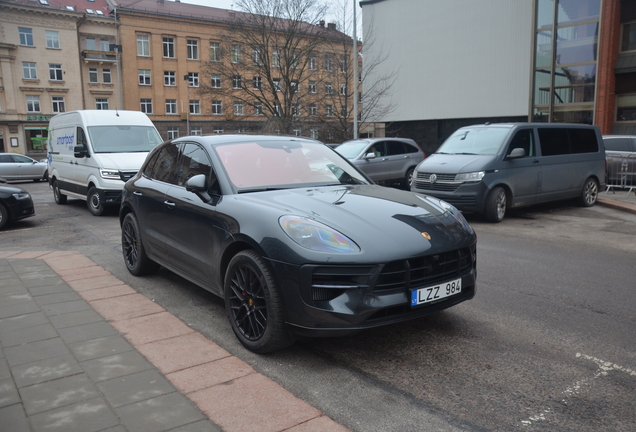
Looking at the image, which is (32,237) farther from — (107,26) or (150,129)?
(107,26)

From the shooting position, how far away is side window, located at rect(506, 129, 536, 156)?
34.6 feet

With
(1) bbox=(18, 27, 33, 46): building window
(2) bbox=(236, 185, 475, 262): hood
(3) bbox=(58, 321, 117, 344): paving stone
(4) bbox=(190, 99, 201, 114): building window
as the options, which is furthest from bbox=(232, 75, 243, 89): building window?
(3) bbox=(58, 321, 117, 344): paving stone

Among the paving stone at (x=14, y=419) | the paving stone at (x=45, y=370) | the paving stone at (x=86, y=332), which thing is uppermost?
the paving stone at (x=14, y=419)

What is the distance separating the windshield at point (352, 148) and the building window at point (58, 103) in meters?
48.5

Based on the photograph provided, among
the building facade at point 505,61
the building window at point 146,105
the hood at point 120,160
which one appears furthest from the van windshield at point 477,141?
the building window at point 146,105

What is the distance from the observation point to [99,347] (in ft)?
12.9

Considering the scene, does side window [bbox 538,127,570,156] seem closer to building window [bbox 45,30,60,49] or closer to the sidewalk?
the sidewalk

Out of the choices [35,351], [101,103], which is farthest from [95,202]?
[101,103]

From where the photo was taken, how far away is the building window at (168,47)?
59188 millimetres

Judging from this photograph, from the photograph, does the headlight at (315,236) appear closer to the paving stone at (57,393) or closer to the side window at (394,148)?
the paving stone at (57,393)

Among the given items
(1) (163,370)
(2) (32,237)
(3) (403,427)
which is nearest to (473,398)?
(3) (403,427)

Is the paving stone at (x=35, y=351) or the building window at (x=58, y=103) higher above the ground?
the building window at (x=58, y=103)

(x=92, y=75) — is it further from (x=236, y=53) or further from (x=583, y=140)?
(x=583, y=140)

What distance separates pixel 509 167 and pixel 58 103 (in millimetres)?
55539
